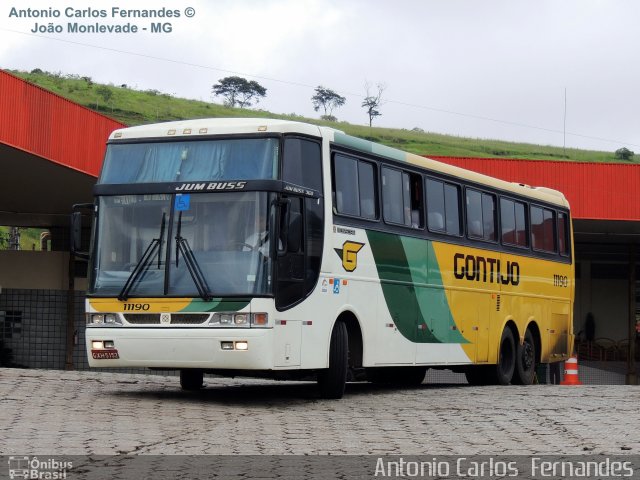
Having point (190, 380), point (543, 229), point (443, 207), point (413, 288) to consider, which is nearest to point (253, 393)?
point (190, 380)

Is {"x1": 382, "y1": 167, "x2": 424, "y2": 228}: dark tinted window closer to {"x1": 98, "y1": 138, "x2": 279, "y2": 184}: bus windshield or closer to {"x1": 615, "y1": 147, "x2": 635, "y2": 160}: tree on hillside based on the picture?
{"x1": 98, "y1": 138, "x2": 279, "y2": 184}: bus windshield

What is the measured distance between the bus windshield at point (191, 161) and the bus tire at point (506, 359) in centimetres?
782

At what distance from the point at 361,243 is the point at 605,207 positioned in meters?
19.4

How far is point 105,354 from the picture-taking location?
1391 centimetres

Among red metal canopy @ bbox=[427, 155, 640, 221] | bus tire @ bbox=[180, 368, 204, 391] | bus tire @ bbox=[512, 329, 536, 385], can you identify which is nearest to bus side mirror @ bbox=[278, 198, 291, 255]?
bus tire @ bbox=[180, 368, 204, 391]

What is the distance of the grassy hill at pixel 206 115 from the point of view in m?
102

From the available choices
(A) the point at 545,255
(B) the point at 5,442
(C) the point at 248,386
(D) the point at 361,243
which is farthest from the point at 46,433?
(A) the point at 545,255

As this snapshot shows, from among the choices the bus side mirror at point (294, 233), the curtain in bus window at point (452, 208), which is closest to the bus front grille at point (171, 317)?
the bus side mirror at point (294, 233)

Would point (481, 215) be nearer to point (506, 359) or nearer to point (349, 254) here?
point (506, 359)

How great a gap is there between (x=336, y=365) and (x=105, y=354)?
9.16 ft

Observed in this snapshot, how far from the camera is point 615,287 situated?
5269 cm

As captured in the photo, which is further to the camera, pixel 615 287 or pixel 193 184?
pixel 615 287

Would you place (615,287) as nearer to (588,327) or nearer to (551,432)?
(588,327)

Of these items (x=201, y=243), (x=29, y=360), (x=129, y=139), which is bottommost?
(x=29, y=360)
